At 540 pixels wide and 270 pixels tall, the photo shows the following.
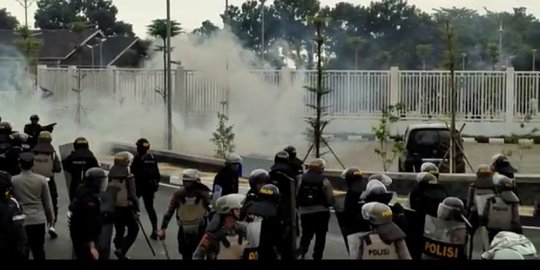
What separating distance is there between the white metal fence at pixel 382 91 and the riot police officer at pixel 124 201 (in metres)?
12.0

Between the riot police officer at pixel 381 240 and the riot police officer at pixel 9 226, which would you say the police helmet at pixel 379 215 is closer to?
the riot police officer at pixel 381 240

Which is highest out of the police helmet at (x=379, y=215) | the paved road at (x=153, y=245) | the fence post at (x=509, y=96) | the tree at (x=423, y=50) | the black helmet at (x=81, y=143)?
the tree at (x=423, y=50)

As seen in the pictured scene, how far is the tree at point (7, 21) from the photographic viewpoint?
49.0 ft

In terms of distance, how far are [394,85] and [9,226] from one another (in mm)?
15948

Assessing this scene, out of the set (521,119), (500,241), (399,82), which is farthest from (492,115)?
(500,241)

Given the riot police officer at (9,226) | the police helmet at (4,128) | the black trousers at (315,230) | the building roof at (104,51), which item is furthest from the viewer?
the building roof at (104,51)

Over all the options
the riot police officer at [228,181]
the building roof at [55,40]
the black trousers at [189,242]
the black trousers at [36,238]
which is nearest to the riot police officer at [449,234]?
the black trousers at [189,242]

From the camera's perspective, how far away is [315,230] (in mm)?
8352

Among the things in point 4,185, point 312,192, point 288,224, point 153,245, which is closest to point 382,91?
point 153,245

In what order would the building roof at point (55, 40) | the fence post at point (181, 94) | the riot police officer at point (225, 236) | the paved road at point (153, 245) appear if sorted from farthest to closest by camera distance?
the fence post at point (181, 94) < the building roof at point (55, 40) < the paved road at point (153, 245) < the riot police officer at point (225, 236)

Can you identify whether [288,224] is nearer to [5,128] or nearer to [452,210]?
[452,210]

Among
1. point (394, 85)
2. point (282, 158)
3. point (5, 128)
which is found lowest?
point (282, 158)

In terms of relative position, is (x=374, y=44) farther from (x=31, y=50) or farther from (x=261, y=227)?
(x=261, y=227)

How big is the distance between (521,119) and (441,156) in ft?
22.8
